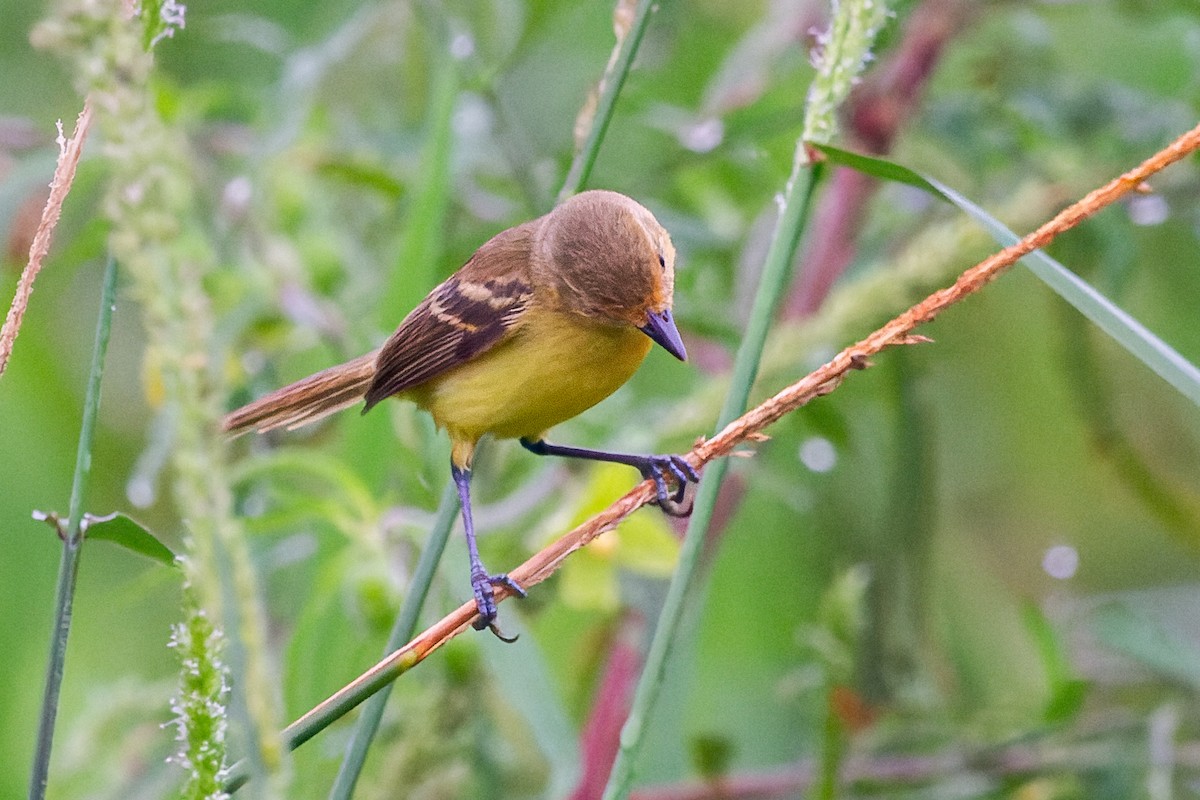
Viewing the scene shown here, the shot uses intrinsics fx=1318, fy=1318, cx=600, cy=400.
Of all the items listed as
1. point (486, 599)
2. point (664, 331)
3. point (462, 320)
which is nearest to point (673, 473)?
point (664, 331)

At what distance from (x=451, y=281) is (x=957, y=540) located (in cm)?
153

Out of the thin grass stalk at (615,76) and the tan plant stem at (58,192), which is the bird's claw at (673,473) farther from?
the tan plant stem at (58,192)

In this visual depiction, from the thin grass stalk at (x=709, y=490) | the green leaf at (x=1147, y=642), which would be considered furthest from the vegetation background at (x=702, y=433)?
the thin grass stalk at (x=709, y=490)

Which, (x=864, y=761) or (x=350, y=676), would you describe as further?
(x=864, y=761)

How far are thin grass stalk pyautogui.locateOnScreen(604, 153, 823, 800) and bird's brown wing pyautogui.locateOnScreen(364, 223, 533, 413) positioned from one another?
63 cm

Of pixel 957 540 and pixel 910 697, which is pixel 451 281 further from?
pixel 957 540

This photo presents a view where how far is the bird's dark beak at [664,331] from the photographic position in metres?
1.31

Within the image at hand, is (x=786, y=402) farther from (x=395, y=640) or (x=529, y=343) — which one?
(x=529, y=343)

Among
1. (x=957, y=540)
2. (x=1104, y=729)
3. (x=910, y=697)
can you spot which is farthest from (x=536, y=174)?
(x=957, y=540)

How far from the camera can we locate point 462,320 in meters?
1.59

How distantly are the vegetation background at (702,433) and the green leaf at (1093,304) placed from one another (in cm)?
36

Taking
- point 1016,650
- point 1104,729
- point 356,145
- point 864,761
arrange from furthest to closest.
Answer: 1. point 1016,650
2. point 356,145
3. point 864,761
4. point 1104,729

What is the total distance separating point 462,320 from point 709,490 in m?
0.76

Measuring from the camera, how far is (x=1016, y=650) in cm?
266
